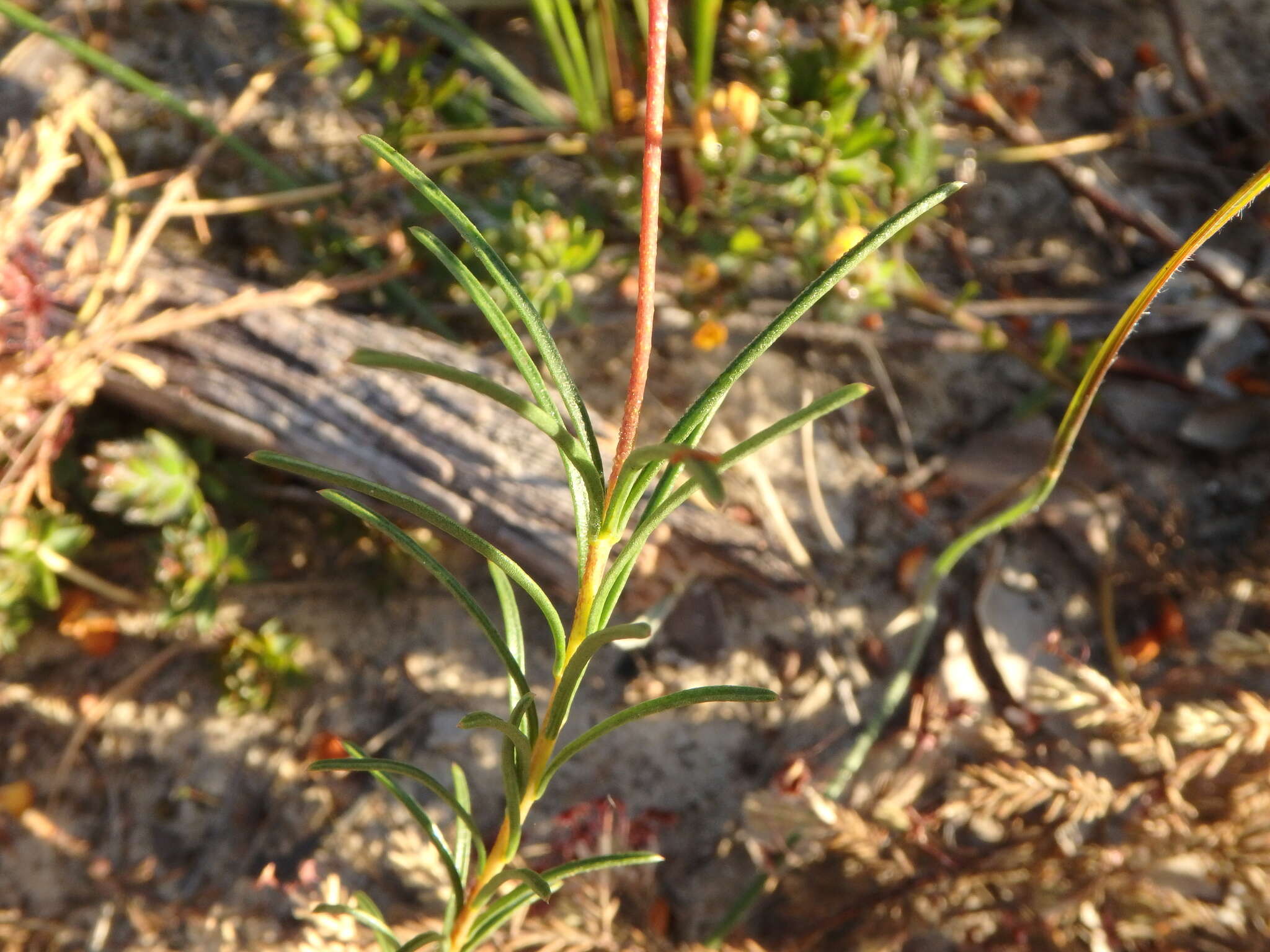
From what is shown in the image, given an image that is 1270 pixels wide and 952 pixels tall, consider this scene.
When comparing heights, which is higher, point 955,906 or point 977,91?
point 977,91

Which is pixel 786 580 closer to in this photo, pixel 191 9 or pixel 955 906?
pixel 955 906

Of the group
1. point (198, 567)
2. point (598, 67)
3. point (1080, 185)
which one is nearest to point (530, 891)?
point (198, 567)

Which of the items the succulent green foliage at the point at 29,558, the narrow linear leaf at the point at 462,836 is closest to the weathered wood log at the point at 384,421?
the succulent green foliage at the point at 29,558

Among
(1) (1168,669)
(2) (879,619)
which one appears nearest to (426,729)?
(2) (879,619)

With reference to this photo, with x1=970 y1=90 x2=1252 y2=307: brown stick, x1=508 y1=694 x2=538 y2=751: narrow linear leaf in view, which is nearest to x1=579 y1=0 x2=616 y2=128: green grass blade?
x1=970 y1=90 x2=1252 y2=307: brown stick

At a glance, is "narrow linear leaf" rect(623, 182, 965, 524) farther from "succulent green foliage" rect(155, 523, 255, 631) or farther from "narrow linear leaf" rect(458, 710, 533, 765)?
"succulent green foliage" rect(155, 523, 255, 631)

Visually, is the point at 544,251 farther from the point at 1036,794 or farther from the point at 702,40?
the point at 1036,794

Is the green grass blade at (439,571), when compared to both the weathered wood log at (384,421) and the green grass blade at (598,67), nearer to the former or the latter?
the weathered wood log at (384,421)
